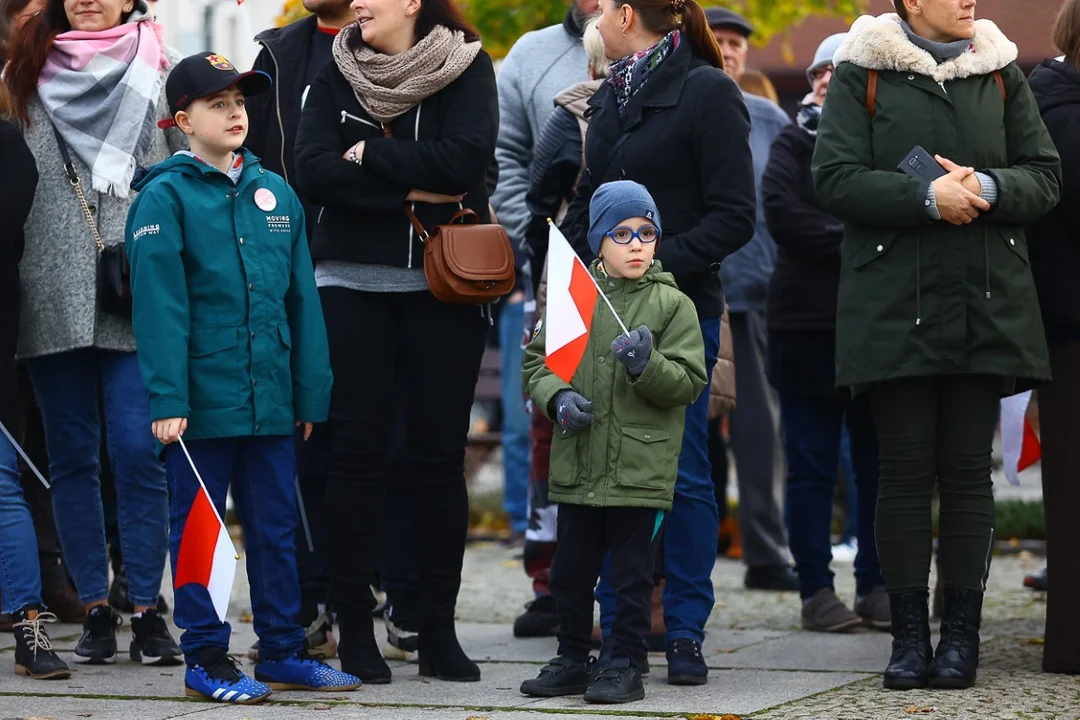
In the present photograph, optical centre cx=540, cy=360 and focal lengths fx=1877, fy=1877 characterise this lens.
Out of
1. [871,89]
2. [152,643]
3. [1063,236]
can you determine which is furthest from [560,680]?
[1063,236]

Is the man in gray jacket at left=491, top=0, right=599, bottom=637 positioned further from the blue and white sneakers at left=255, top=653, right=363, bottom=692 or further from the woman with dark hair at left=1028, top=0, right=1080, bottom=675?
the woman with dark hair at left=1028, top=0, right=1080, bottom=675

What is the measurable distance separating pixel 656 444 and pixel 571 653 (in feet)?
2.31

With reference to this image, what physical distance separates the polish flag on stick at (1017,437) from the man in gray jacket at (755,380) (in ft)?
7.47

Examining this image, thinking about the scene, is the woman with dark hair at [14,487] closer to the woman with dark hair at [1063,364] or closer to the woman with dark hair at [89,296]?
the woman with dark hair at [89,296]

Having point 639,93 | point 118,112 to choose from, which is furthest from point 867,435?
point 118,112

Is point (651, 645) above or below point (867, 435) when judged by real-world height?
below

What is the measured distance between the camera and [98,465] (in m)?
6.67

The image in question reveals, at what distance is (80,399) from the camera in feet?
21.6

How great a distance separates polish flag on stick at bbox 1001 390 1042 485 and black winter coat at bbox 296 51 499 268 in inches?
80.9

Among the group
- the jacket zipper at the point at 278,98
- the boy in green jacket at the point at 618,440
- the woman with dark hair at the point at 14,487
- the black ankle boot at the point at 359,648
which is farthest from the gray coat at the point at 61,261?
the boy in green jacket at the point at 618,440

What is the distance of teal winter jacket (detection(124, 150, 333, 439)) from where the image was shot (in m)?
5.57

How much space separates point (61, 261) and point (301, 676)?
68.5 inches

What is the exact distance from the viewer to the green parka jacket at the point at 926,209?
575 centimetres

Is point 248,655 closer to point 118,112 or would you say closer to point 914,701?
point 118,112
